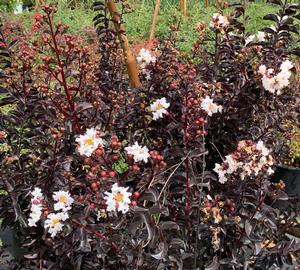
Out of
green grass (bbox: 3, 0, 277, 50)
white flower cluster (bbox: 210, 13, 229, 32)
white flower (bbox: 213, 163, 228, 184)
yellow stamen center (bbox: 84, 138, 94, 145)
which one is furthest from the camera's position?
green grass (bbox: 3, 0, 277, 50)

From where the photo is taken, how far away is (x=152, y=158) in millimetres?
1791

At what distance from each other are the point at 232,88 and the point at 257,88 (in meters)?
0.11

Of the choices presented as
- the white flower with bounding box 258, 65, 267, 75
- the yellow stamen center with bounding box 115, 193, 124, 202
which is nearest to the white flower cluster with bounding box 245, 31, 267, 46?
the white flower with bounding box 258, 65, 267, 75

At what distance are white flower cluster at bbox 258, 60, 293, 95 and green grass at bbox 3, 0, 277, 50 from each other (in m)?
5.40

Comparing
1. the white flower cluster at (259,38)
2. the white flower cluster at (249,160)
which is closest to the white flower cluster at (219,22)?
the white flower cluster at (259,38)

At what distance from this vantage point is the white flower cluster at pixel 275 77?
2.15 meters

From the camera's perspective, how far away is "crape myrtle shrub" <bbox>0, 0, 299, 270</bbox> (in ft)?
6.16

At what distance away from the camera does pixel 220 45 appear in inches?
101

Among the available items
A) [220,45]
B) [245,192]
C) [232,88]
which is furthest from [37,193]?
[220,45]

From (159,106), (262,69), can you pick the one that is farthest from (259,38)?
(159,106)

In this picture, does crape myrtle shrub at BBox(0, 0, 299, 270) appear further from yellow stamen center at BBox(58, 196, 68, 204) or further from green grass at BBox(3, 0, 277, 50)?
green grass at BBox(3, 0, 277, 50)

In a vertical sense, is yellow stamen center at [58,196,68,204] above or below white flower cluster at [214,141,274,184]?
below

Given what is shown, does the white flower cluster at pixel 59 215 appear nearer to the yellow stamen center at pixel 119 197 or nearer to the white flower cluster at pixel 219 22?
the yellow stamen center at pixel 119 197

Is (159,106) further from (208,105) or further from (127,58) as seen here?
(127,58)
